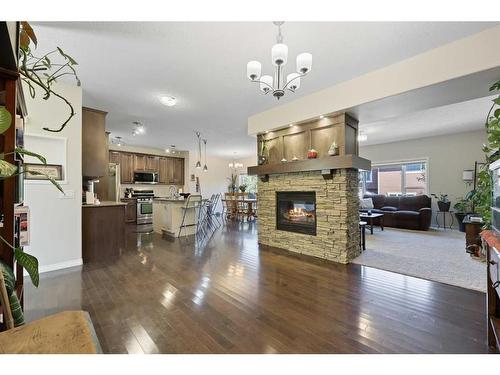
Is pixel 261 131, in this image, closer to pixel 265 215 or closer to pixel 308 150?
pixel 308 150

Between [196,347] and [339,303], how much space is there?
1.40m

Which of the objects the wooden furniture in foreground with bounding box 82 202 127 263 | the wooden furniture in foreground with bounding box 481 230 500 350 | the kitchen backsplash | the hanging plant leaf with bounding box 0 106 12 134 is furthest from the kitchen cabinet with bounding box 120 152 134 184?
the wooden furniture in foreground with bounding box 481 230 500 350

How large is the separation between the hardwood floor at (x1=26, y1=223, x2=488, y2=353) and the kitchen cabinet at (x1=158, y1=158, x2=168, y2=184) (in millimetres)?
5331

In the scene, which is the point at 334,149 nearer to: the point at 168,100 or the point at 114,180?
the point at 168,100

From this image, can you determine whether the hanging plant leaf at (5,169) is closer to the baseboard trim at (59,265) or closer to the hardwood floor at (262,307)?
the hardwood floor at (262,307)

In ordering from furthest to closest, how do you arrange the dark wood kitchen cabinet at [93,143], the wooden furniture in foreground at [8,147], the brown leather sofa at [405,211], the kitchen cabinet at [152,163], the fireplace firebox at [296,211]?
the kitchen cabinet at [152,163]
the brown leather sofa at [405,211]
the fireplace firebox at [296,211]
the dark wood kitchen cabinet at [93,143]
the wooden furniture in foreground at [8,147]

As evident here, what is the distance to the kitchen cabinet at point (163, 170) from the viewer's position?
27.2 feet

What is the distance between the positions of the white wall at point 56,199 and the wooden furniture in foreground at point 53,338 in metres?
2.98

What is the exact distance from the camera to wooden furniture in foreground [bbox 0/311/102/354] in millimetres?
704

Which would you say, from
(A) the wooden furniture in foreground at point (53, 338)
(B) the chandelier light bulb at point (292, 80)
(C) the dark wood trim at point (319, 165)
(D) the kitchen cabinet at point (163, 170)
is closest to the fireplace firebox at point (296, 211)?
(C) the dark wood trim at point (319, 165)
